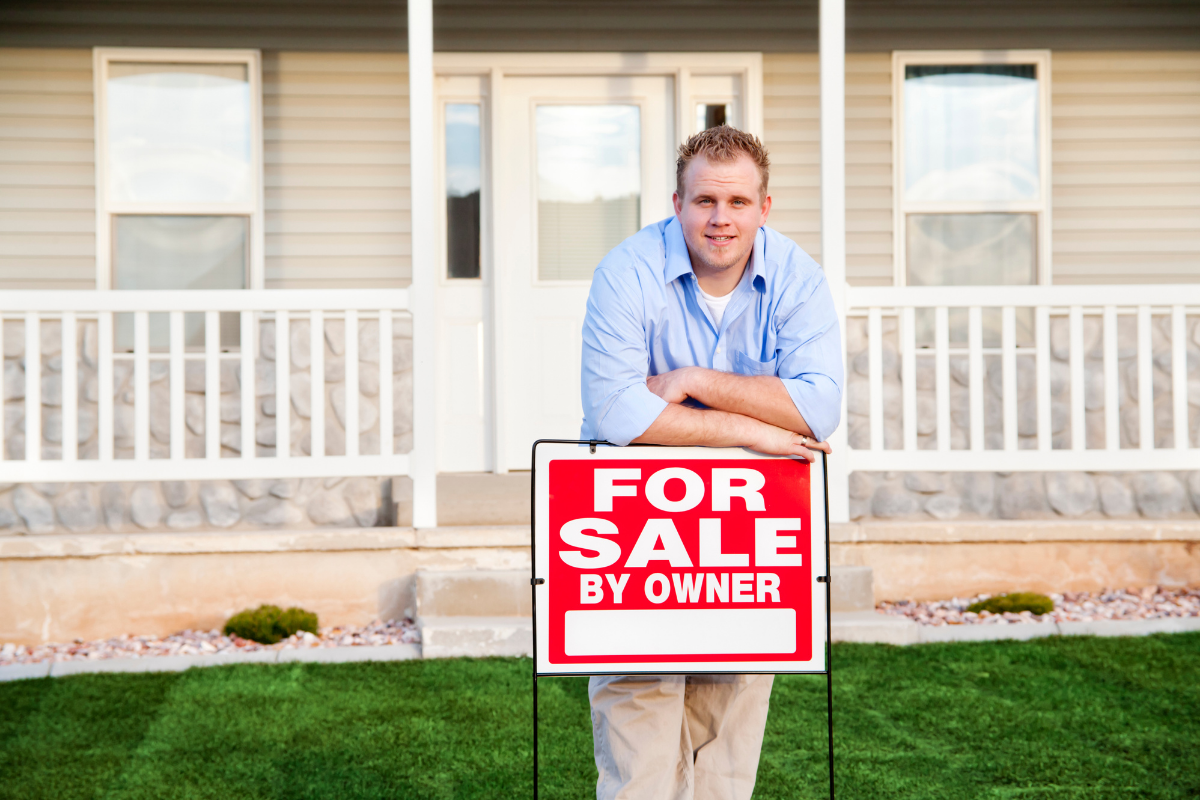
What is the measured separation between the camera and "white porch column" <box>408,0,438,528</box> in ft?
16.3

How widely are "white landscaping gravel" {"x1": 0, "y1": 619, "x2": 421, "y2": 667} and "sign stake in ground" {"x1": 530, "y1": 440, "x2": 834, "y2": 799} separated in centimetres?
278

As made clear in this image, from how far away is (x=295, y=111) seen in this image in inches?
247

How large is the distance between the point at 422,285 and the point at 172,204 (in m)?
2.13

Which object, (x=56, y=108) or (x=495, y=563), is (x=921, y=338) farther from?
(x=56, y=108)

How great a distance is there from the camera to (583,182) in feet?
21.3

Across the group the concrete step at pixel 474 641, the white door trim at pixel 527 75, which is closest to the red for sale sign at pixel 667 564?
the concrete step at pixel 474 641

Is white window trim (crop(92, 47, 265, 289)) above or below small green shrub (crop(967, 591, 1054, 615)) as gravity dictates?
above

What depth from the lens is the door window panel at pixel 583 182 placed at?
6457mm

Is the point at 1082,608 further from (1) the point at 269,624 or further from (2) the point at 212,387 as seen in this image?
(2) the point at 212,387

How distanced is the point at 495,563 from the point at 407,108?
293cm

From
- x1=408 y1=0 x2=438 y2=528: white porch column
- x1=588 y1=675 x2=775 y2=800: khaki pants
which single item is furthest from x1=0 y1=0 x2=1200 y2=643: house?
x1=588 y1=675 x2=775 y2=800: khaki pants

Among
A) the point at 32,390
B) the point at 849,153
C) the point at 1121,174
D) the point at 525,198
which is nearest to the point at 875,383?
the point at 849,153

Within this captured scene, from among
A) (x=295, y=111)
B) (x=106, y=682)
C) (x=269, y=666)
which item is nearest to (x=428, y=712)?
(x=269, y=666)

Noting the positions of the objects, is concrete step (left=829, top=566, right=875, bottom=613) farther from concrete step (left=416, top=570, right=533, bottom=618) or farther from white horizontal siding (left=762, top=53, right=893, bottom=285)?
white horizontal siding (left=762, top=53, right=893, bottom=285)
